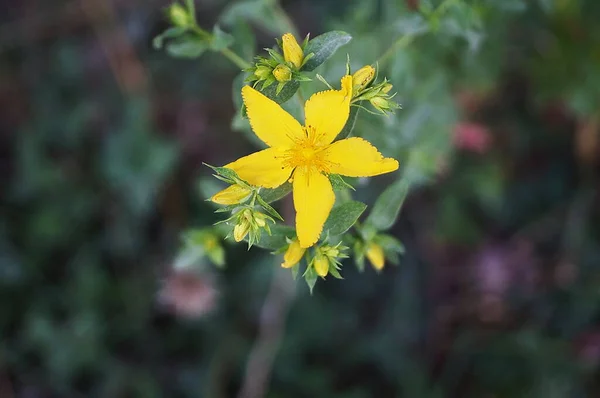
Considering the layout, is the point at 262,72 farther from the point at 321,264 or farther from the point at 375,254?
the point at 375,254

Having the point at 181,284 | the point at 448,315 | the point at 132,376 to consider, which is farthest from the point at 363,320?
the point at 132,376

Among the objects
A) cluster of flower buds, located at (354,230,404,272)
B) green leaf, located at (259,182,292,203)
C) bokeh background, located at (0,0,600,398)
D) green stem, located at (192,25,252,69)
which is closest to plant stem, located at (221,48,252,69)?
green stem, located at (192,25,252,69)

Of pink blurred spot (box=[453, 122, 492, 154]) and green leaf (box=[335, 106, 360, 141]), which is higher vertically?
green leaf (box=[335, 106, 360, 141])

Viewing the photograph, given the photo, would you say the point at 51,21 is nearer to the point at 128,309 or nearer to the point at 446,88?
the point at 128,309

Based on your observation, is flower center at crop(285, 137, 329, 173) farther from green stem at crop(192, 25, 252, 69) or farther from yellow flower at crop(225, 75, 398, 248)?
green stem at crop(192, 25, 252, 69)

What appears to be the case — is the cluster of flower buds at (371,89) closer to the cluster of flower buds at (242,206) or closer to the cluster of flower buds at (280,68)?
the cluster of flower buds at (280,68)

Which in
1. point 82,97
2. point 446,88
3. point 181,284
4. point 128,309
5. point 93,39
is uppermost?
point 446,88
